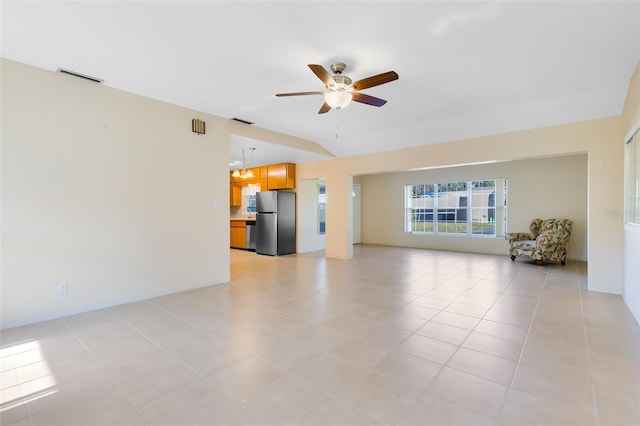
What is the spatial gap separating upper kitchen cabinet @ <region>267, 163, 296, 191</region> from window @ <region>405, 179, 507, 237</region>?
370 cm

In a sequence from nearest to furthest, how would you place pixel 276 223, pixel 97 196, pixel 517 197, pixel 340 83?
pixel 340 83, pixel 97 196, pixel 517 197, pixel 276 223

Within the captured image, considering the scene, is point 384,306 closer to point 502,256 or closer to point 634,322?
point 634,322

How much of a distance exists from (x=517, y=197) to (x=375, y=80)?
20.5 ft

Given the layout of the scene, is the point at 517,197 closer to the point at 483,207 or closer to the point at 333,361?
the point at 483,207

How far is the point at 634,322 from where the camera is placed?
3.00 metres

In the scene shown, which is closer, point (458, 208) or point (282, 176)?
point (282, 176)

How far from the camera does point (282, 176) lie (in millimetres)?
7699

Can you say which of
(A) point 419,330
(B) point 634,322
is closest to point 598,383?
(A) point 419,330

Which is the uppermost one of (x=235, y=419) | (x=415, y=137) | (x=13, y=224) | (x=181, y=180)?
(x=415, y=137)

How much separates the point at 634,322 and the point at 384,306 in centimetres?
249

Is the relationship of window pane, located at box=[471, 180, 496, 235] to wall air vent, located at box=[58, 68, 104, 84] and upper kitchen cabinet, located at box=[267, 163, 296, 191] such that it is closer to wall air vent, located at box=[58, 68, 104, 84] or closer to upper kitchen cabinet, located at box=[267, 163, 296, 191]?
upper kitchen cabinet, located at box=[267, 163, 296, 191]

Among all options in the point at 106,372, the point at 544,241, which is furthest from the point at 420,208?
the point at 106,372

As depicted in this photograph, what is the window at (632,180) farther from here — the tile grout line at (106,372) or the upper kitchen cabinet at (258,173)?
the upper kitchen cabinet at (258,173)

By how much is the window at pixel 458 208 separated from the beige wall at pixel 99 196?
626 centimetres
